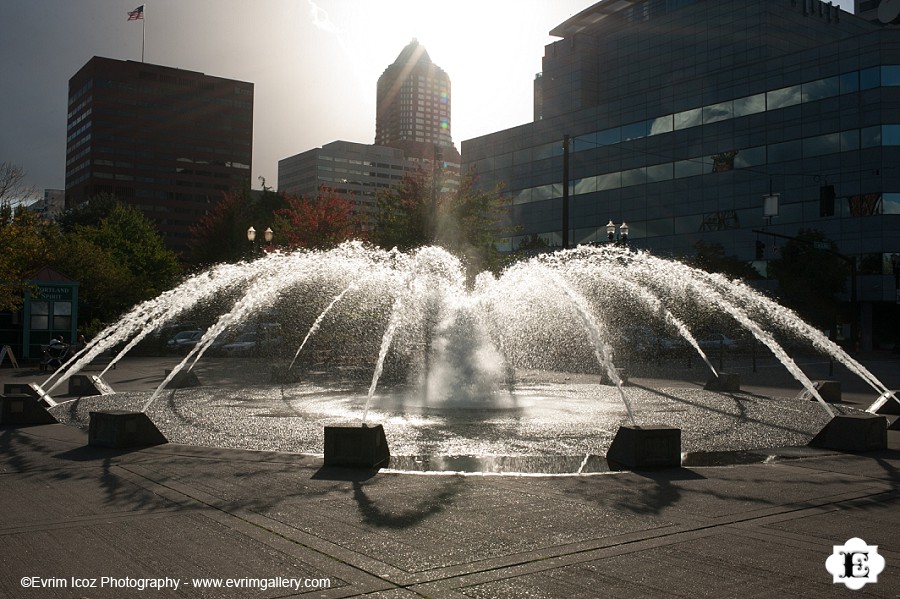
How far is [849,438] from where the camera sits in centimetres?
1138

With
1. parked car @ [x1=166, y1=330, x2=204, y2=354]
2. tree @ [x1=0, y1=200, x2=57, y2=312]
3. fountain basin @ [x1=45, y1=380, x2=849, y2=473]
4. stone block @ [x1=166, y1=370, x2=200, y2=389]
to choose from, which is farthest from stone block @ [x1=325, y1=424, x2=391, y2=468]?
parked car @ [x1=166, y1=330, x2=204, y2=354]

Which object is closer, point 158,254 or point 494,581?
point 494,581

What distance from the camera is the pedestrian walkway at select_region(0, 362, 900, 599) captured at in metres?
5.38

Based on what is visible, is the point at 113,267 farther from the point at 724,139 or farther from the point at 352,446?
the point at 724,139

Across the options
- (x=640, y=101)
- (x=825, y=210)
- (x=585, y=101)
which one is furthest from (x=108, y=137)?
(x=825, y=210)

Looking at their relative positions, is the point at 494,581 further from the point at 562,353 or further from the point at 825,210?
the point at 562,353

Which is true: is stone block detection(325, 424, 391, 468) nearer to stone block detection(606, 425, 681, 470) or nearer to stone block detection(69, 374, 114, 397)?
stone block detection(606, 425, 681, 470)

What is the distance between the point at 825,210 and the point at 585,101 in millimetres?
68184

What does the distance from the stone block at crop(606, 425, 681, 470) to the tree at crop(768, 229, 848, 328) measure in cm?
4809

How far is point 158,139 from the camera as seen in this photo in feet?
548

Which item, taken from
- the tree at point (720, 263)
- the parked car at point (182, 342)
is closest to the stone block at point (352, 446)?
the parked car at point (182, 342)

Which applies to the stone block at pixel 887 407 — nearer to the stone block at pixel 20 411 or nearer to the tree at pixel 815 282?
the stone block at pixel 20 411

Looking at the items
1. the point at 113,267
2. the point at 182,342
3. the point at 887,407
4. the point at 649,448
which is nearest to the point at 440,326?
the point at 887,407

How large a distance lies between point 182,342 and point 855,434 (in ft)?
127
